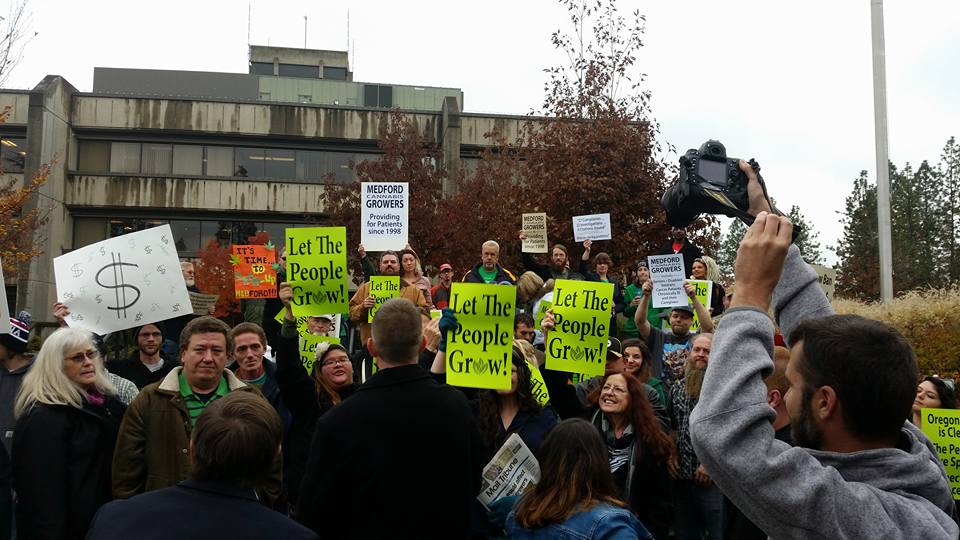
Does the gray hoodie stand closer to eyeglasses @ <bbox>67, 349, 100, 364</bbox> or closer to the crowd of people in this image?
the crowd of people

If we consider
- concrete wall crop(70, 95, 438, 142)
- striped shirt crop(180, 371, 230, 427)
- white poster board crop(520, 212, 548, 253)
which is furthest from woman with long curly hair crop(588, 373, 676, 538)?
concrete wall crop(70, 95, 438, 142)

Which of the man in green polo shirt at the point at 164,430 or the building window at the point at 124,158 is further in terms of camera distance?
the building window at the point at 124,158

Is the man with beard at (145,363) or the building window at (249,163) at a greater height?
the building window at (249,163)

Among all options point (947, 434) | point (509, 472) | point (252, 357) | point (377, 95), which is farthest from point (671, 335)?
point (377, 95)

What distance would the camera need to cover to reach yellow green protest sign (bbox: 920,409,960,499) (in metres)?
5.76

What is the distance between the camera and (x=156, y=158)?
39656 mm

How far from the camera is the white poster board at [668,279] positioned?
9.69m

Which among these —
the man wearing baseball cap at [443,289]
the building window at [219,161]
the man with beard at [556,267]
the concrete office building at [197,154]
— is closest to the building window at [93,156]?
the concrete office building at [197,154]

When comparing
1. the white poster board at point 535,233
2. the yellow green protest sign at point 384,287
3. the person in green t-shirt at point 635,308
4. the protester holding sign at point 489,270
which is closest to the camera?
the yellow green protest sign at point 384,287

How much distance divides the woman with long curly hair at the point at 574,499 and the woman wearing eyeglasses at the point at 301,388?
1980 millimetres

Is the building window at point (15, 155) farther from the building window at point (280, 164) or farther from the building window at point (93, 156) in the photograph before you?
the building window at point (280, 164)

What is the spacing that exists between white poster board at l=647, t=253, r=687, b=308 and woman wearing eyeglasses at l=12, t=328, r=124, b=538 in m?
6.35

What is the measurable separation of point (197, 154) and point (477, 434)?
39.0 metres

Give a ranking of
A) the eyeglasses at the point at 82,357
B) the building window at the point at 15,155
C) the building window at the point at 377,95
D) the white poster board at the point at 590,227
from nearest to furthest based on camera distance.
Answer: the eyeglasses at the point at 82,357 < the white poster board at the point at 590,227 < the building window at the point at 15,155 < the building window at the point at 377,95
